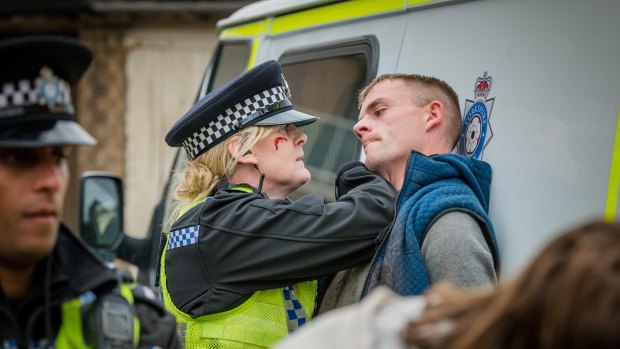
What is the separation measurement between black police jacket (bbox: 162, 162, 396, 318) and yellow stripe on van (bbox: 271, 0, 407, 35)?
2.86 ft

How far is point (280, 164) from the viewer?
11.4 feet

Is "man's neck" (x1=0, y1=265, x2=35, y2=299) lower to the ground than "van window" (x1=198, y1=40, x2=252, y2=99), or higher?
lower

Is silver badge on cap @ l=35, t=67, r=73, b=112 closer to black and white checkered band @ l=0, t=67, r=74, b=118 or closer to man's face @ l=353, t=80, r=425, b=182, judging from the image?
black and white checkered band @ l=0, t=67, r=74, b=118

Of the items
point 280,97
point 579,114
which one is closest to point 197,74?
point 280,97

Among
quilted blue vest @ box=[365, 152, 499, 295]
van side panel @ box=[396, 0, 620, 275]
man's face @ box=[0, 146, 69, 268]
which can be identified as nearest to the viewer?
man's face @ box=[0, 146, 69, 268]

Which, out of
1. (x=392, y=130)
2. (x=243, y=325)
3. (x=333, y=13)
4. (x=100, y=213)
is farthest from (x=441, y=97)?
(x=100, y=213)

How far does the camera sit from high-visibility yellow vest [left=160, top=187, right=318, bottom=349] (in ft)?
10.6

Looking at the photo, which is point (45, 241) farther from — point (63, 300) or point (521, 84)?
point (521, 84)

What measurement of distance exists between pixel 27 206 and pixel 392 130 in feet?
5.01

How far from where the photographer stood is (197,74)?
40.5 feet

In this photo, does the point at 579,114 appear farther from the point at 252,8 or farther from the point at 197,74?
the point at 197,74

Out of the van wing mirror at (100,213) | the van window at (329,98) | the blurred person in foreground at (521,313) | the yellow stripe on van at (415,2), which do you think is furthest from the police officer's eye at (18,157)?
the van wing mirror at (100,213)

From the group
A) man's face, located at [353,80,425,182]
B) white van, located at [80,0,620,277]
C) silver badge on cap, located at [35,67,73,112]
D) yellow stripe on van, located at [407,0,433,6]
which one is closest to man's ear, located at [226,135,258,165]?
man's face, located at [353,80,425,182]

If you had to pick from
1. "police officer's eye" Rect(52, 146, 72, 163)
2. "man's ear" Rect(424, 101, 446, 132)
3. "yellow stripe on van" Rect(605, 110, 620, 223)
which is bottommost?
"police officer's eye" Rect(52, 146, 72, 163)
